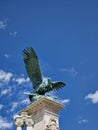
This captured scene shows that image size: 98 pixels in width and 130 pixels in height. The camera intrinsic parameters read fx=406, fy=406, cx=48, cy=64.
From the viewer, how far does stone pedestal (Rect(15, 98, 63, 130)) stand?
34.7m

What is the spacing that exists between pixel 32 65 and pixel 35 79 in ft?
4.63

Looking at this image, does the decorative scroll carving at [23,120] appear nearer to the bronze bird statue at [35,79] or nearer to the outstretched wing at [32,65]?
the bronze bird statue at [35,79]

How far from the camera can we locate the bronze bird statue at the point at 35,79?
36594mm

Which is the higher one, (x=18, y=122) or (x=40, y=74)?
(x=40, y=74)

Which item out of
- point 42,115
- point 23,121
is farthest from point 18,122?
point 42,115

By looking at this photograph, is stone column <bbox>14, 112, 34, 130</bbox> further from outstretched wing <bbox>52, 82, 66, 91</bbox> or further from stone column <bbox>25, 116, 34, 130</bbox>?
outstretched wing <bbox>52, 82, 66, 91</bbox>

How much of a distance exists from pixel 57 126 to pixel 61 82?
4580 mm

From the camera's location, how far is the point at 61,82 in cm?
3791

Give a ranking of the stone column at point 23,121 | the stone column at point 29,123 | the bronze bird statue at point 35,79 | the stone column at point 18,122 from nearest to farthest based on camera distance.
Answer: the stone column at point 18,122 → the stone column at point 23,121 → the stone column at point 29,123 → the bronze bird statue at point 35,79

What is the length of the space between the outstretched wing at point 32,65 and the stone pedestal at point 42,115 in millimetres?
2572

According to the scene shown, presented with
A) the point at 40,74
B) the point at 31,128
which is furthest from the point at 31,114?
the point at 40,74

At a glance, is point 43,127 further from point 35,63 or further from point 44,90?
point 35,63

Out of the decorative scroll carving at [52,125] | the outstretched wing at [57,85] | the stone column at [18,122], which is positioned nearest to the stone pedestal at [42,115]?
the decorative scroll carving at [52,125]

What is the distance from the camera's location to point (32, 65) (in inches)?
1499
